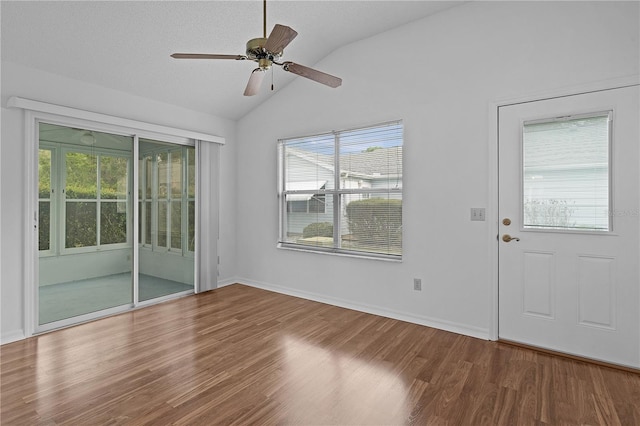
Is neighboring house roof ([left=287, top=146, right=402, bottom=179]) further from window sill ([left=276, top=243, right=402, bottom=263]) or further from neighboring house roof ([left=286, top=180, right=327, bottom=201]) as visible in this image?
window sill ([left=276, top=243, right=402, bottom=263])

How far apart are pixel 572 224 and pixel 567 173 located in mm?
425

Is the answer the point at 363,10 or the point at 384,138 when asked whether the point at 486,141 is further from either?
the point at 363,10

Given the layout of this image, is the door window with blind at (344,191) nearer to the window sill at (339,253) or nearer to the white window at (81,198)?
the window sill at (339,253)

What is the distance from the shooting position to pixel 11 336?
9.86 feet

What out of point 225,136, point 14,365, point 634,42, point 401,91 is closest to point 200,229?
point 225,136

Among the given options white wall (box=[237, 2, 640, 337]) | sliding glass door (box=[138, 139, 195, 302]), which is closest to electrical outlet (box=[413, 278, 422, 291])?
white wall (box=[237, 2, 640, 337])

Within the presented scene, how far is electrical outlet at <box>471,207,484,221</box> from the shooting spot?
3149 mm

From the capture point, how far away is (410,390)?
2.25 m

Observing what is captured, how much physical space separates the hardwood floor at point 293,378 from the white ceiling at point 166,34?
2.60 metres

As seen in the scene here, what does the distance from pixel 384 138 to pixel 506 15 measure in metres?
1.53

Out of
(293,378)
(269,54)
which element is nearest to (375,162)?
(269,54)

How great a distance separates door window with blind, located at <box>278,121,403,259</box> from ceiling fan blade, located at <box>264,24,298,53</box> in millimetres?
1937

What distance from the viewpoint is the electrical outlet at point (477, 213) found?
3.15 meters

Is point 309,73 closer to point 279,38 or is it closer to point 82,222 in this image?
point 279,38
